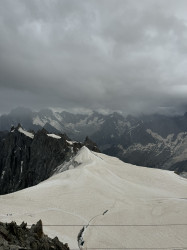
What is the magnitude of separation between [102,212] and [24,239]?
2135 centimetres

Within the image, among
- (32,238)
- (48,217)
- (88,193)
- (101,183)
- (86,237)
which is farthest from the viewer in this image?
(101,183)

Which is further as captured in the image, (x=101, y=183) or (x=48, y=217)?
(x=101, y=183)

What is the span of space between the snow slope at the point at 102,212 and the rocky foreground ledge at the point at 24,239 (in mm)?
5908

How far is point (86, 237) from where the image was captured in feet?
110

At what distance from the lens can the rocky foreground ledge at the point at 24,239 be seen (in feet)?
73.7

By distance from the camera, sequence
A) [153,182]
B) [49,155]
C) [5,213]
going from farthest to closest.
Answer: [49,155], [153,182], [5,213]

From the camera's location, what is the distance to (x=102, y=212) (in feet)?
144

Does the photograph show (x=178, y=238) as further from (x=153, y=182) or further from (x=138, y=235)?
(x=153, y=182)

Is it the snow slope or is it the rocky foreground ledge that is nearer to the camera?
the rocky foreground ledge

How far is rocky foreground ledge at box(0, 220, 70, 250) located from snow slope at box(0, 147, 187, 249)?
591cm

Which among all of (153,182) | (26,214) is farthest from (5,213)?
(153,182)

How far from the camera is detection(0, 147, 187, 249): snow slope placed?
33.5 meters

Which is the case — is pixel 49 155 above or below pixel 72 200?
above

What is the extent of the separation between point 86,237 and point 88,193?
69.7 ft
